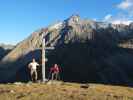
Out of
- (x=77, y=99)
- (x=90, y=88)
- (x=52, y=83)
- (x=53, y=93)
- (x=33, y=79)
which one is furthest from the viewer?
(x=33, y=79)

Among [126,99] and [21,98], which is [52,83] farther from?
[126,99]

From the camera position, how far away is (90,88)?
44.4 meters

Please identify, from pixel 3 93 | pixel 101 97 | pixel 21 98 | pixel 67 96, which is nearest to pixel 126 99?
pixel 101 97

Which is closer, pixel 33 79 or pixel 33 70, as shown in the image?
pixel 33 70

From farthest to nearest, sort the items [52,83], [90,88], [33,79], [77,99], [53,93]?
[33,79] < [52,83] < [90,88] < [53,93] < [77,99]

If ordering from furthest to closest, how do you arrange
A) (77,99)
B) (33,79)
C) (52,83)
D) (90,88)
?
1. (33,79)
2. (52,83)
3. (90,88)
4. (77,99)

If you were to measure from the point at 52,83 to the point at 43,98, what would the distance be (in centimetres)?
A: 1338

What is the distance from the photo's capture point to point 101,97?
35312 mm

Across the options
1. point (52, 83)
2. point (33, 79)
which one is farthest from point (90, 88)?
point (33, 79)

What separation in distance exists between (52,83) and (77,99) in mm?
14738

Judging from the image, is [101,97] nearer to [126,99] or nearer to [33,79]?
[126,99]

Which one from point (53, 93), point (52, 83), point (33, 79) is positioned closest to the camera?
point (53, 93)

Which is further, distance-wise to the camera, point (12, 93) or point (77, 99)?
point (12, 93)

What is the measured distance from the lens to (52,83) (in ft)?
161
